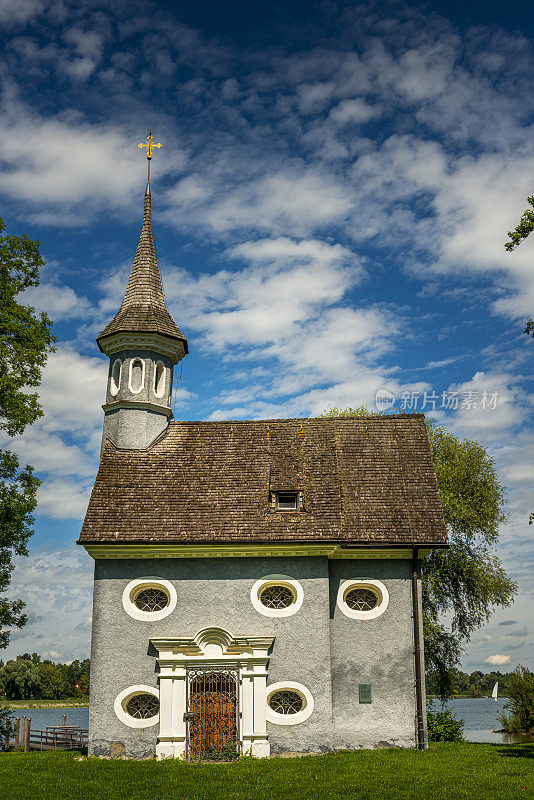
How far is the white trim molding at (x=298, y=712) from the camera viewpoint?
1780 centimetres

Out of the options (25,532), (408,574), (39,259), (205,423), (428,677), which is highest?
(39,259)

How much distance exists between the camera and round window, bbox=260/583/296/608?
1884 cm

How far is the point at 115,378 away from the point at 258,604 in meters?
9.53

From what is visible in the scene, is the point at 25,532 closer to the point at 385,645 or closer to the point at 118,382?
the point at 118,382

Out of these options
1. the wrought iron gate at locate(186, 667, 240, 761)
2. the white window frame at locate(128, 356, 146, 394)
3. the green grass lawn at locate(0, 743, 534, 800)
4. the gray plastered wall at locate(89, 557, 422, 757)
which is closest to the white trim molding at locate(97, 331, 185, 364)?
the white window frame at locate(128, 356, 146, 394)

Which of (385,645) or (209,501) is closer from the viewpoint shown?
(385,645)

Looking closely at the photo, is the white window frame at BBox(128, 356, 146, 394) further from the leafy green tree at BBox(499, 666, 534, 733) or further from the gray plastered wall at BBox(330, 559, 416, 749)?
the leafy green tree at BBox(499, 666, 534, 733)

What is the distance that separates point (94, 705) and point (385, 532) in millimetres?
9269

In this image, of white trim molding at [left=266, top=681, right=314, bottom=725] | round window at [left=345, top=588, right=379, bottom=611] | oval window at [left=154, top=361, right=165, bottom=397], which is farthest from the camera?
oval window at [left=154, top=361, right=165, bottom=397]

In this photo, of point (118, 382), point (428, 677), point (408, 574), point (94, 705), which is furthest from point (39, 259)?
point (428, 677)

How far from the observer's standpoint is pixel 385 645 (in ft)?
61.7

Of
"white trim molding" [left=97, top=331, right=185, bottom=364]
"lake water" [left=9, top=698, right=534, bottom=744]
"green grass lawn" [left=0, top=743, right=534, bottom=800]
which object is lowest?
"lake water" [left=9, top=698, right=534, bottom=744]

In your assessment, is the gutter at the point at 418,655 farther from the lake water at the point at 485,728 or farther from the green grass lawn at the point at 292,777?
the lake water at the point at 485,728

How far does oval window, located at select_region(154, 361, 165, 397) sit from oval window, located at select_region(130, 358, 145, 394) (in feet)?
1.77
